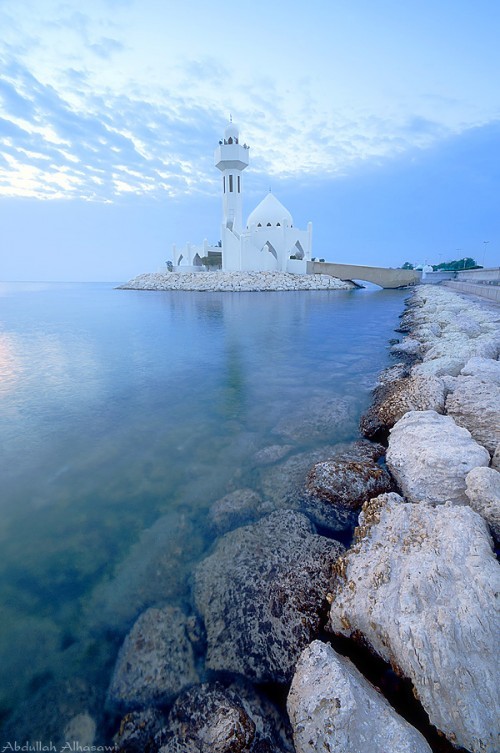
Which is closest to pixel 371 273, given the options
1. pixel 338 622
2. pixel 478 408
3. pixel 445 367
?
pixel 445 367

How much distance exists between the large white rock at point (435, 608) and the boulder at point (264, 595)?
0.23 m

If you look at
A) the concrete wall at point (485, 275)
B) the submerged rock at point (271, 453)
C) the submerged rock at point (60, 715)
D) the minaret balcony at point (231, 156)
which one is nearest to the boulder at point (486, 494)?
the submerged rock at point (271, 453)

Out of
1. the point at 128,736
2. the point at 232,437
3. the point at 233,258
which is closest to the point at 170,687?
the point at 128,736

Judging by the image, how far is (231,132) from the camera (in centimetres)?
4709

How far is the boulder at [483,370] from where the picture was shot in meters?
4.72

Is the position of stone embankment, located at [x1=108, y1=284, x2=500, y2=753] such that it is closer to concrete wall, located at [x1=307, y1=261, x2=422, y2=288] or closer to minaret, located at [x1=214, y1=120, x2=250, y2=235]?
minaret, located at [x1=214, y1=120, x2=250, y2=235]

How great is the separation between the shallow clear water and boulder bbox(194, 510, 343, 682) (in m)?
0.31

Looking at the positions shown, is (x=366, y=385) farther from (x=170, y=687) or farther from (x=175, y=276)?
(x=175, y=276)

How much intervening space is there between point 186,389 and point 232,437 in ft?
9.40

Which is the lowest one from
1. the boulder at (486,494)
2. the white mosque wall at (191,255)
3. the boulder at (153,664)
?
the boulder at (153,664)

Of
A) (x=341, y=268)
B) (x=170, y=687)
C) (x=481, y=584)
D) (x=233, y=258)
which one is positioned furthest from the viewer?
(x=341, y=268)

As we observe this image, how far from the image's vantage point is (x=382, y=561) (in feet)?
7.56

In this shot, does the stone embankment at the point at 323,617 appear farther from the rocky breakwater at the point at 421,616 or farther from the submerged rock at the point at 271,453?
the submerged rock at the point at 271,453

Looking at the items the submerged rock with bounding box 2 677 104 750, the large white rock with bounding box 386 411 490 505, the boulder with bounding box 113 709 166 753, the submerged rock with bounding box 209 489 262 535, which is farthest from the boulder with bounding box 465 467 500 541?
the submerged rock with bounding box 2 677 104 750
